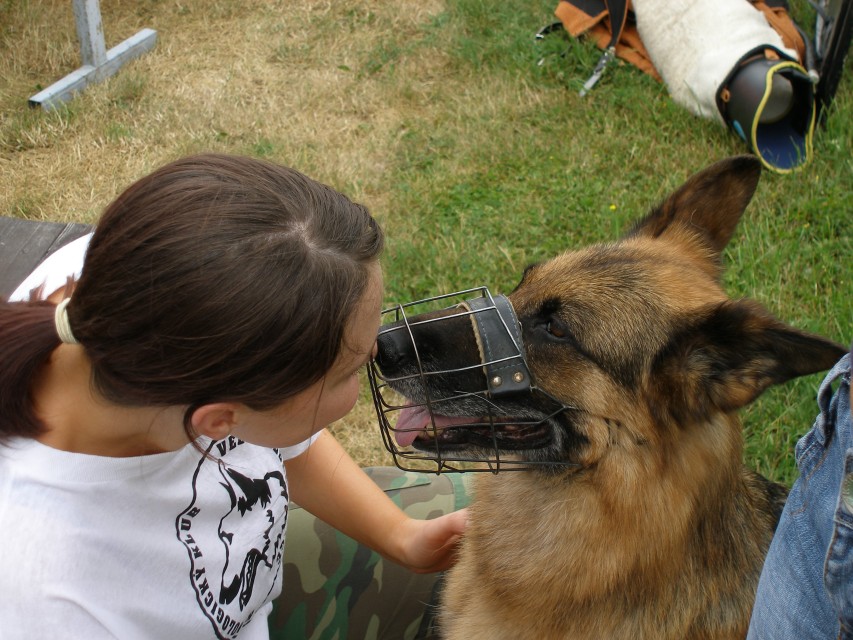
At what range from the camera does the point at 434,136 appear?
5375 mm

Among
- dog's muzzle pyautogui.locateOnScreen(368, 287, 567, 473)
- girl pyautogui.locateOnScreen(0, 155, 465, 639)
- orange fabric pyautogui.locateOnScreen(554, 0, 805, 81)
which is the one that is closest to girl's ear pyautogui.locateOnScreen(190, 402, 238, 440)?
girl pyautogui.locateOnScreen(0, 155, 465, 639)

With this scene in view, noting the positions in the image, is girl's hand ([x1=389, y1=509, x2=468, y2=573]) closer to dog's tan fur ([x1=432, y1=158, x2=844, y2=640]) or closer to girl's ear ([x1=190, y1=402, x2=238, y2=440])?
dog's tan fur ([x1=432, y1=158, x2=844, y2=640])

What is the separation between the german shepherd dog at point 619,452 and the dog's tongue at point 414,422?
0.05 ft

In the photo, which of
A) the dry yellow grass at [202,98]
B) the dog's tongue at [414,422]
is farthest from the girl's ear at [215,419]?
the dry yellow grass at [202,98]

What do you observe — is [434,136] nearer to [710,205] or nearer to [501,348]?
[710,205]

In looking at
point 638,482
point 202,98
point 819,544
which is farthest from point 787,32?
point 819,544

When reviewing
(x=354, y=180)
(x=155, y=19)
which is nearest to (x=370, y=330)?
(x=354, y=180)

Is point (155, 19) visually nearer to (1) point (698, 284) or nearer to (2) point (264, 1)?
(2) point (264, 1)

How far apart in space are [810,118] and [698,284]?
319 centimetres

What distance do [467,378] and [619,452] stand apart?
0.44 metres

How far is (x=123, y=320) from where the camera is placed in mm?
1392

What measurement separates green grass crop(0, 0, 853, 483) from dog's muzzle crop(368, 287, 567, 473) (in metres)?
1.56

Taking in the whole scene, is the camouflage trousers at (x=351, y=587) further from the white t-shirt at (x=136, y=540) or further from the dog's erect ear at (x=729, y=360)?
the dog's erect ear at (x=729, y=360)

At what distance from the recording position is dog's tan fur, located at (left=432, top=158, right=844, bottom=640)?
2.02m
